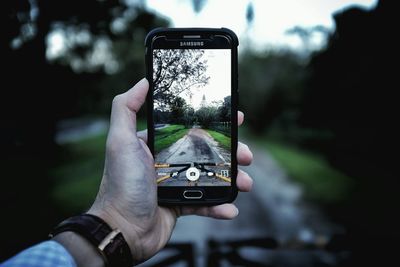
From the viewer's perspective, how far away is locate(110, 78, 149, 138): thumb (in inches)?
77.7

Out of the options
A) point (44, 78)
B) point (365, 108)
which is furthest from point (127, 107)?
point (44, 78)

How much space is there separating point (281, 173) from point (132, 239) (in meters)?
14.0

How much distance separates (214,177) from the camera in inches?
83.6

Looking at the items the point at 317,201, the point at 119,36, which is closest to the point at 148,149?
the point at 119,36

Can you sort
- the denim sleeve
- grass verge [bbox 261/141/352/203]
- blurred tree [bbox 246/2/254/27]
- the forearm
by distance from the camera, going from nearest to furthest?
the denim sleeve
the forearm
blurred tree [bbox 246/2/254/27]
grass verge [bbox 261/141/352/203]

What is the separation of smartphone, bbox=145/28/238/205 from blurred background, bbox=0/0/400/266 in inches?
33.6

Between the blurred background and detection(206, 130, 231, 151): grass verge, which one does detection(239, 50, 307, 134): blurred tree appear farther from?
detection(206, 130, 231, 151): grass verge

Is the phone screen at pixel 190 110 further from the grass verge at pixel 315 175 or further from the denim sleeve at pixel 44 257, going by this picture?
the grass verge at pixel 315 175

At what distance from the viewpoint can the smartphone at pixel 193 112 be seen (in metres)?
2.03

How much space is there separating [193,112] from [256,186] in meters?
10.9

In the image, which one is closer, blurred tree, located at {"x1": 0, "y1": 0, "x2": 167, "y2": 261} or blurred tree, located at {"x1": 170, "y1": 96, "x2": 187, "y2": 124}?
blurred tree, located at {"x1": 170, "y1": 96, "x2": 187, "y2": 124}

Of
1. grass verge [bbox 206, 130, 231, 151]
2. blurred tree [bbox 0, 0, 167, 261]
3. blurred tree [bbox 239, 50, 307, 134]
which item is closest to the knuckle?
grass verge [bbox 206, 130, 231, 151]

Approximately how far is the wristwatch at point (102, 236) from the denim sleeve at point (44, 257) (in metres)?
0.12

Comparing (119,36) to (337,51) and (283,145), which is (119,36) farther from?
(283,145)
